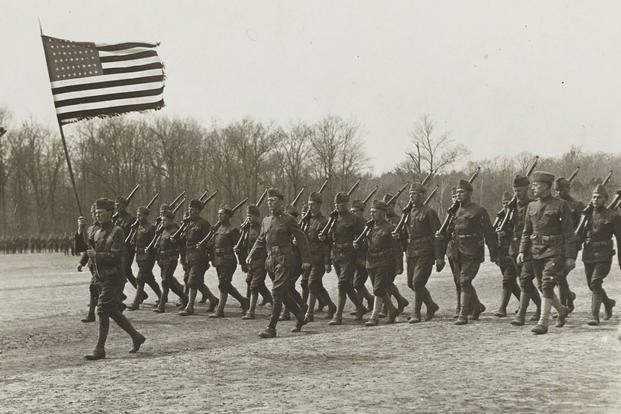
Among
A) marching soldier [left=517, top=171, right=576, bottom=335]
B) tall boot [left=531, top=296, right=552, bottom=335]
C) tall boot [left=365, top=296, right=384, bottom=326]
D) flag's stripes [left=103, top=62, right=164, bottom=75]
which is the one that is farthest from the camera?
tall boot [left=365, top=296, right=384, bottom=326]

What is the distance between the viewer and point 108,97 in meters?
10.5

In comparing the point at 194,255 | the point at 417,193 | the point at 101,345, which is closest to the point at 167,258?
the point at 194,255

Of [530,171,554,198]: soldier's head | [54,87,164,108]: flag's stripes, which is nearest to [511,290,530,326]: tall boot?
[530,171,554,198]: soldier's head

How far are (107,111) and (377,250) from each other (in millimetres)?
4245

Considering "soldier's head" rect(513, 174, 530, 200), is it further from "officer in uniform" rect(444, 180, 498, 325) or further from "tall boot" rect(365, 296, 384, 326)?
"tall boot" rect(365, 296, 384, 326)

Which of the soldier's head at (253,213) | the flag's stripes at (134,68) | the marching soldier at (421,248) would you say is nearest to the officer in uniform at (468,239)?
the marching soldier at (421,248)

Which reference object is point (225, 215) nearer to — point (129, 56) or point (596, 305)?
point (129, 56)

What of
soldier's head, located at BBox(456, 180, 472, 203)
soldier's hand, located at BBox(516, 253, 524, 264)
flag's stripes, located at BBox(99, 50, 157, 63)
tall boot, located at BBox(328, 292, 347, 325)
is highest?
flag's stripes, located at BBox(99, 50, 157, 63)

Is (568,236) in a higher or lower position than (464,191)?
lower

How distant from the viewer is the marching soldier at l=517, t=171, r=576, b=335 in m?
9.30

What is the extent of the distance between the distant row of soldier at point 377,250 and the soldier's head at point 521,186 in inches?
0.6

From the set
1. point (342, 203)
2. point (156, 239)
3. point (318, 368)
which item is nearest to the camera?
point (318, 368)

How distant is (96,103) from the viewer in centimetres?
1030

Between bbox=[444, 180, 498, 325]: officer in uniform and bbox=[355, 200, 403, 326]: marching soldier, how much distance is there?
942mm
